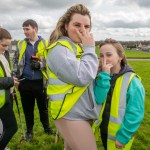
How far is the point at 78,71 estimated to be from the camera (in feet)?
7.80

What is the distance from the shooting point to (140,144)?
18.2ft

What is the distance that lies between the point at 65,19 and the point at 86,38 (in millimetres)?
343

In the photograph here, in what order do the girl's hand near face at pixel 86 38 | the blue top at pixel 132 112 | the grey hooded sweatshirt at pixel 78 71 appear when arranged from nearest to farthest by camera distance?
1. the grey hooded sweatshirt at pixel 78 71
2. the girl's hand near face at pixel 86 38
3. the blue top at pixel 132 112

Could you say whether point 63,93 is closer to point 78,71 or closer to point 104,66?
point 78,71

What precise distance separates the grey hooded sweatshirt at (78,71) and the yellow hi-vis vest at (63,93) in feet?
0.14

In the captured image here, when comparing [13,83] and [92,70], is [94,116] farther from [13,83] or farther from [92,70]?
[13,83]

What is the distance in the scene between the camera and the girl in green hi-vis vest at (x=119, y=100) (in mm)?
2947

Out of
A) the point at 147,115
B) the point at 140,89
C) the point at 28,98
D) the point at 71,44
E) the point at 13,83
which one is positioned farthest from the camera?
the point at 147,115

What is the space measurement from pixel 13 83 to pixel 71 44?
1.96 m

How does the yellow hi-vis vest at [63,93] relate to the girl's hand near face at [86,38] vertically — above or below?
below

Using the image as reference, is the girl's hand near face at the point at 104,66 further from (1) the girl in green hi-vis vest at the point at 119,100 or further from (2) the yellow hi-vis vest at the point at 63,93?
(2) the yellow hi-vis vest at the point at 63,93

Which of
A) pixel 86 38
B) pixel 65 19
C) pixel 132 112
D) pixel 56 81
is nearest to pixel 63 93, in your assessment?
pixel 56 81

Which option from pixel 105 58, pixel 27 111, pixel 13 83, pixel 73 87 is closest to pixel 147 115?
pixel 27 111

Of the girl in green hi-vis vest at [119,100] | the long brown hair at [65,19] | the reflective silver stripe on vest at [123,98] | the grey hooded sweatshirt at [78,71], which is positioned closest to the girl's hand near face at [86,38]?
the grey hooded sweatshirt at [78,71]
